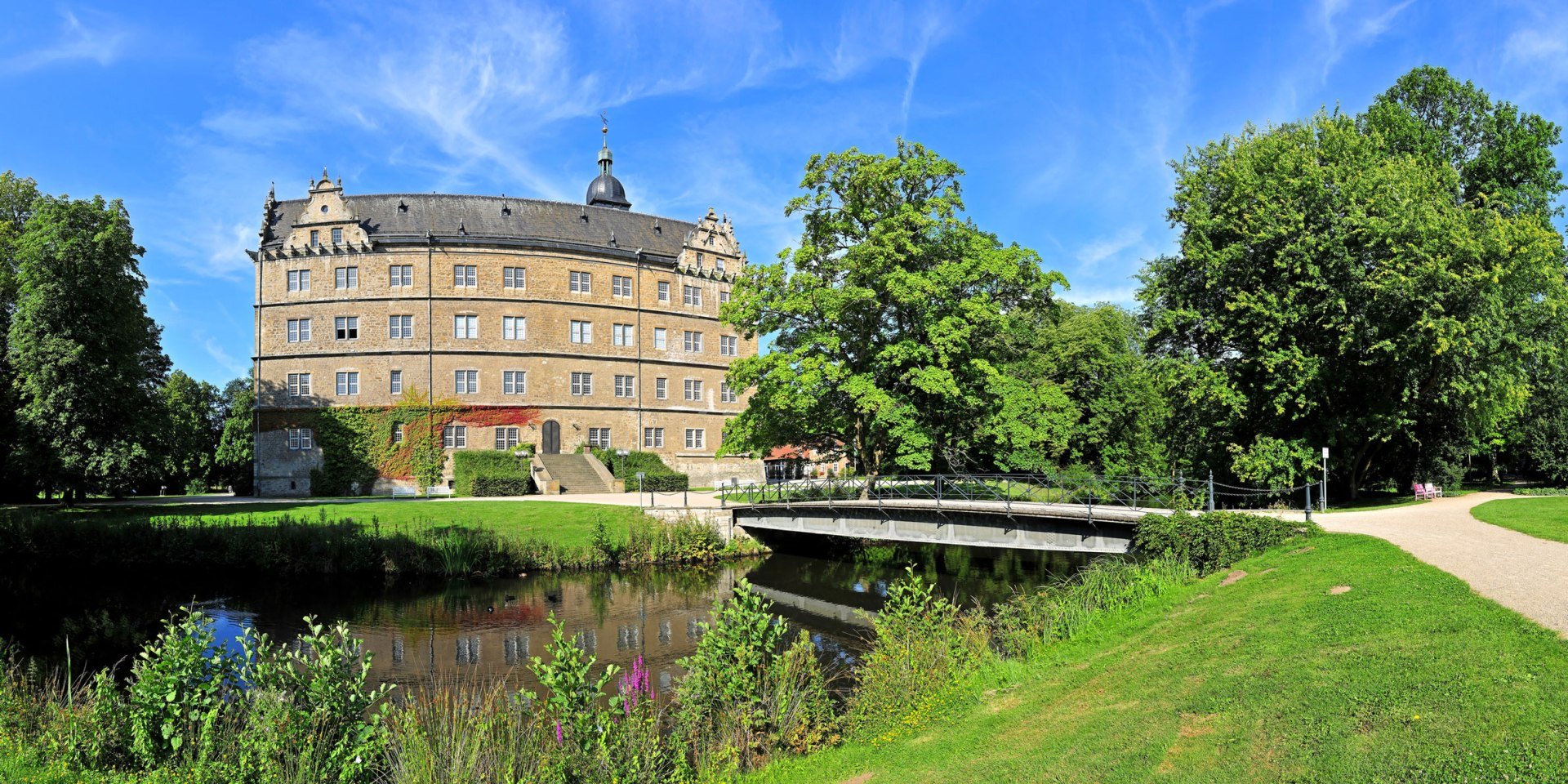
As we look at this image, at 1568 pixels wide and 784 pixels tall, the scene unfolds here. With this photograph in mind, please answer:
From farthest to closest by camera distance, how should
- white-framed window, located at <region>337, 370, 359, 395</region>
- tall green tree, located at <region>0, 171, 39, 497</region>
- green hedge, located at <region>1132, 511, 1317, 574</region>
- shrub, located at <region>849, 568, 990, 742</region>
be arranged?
white-framed window, located at <region>337, 370, 359, 395</region> → tall green tree, located at <region>0, 171, 39, 497</region> → green hedge, located at <region>1132, 511, 1317, 574</region> → shrub, located at <region>849, 568, 990, 742</region>

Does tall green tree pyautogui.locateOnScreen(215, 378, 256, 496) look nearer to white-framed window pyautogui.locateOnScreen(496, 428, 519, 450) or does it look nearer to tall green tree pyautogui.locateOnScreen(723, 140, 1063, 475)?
white-framed window pyautogui.locateOnScreen(496, 428, 519, 450)

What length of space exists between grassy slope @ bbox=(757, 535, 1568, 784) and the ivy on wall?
132 feet

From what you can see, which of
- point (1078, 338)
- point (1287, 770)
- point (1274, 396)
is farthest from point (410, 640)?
point (1078, 338)

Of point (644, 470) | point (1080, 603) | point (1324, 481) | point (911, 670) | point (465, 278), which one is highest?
point (465, 278)

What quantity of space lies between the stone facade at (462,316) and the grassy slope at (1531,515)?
109 ft

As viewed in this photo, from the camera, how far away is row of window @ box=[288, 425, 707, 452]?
147 feet

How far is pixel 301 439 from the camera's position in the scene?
147ft

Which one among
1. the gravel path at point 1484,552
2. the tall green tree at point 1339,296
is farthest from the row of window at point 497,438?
the gravel path at point 1484,552

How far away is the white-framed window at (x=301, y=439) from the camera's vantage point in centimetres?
4463

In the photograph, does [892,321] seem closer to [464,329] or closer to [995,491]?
[995,491]

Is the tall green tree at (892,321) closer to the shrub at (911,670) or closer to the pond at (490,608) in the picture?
the pond at (490,608)

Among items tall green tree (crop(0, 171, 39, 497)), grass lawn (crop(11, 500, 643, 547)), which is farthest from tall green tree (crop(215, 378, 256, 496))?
grass lawn (crop(11, 500, 643, 547))

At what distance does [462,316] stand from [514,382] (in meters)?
4.50

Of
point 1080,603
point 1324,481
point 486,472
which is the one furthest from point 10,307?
point 1324,481
